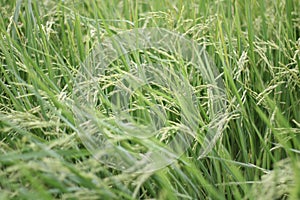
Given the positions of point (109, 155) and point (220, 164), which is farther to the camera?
point (220, 164)

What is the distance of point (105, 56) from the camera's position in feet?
4.87

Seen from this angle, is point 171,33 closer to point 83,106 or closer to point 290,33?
point 290,33

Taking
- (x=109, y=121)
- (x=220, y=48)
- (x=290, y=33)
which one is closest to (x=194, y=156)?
(x=109, y=121)

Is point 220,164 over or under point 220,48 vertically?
under

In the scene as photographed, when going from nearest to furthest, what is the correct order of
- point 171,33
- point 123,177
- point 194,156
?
point 123,177 → point 194,156 → point 171,33

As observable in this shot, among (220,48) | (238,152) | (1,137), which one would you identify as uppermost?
(220,48)

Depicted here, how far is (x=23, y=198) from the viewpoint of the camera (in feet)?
3.41

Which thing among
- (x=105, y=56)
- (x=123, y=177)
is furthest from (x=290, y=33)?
(x=123, y=177)

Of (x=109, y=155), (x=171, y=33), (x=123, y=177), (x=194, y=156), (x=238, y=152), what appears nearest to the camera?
(x=123, y=177)

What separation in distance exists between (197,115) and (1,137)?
1.66 ft

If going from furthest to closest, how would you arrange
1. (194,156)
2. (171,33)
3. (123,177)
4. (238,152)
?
1. (171,33)
2. (238,152)
3. (194,156)
4. (123,177)

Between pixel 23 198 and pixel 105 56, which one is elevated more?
pixel 105 56

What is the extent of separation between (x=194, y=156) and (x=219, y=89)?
233mm

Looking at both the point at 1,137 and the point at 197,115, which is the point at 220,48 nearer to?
the point at 197,115
